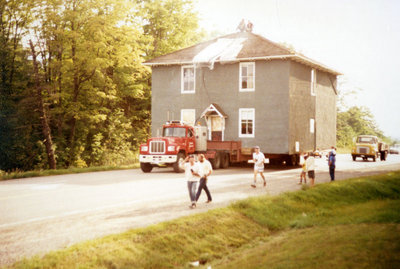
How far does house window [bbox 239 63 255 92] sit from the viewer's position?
3183cm

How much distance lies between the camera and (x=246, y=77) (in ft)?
105

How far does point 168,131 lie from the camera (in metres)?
26.9

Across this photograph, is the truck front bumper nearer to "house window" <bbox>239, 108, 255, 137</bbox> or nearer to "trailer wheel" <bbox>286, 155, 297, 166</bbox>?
"house window" <bbox>239, 108, 255, 137</bbox>

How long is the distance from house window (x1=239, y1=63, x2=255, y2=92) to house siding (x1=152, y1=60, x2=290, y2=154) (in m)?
0.30

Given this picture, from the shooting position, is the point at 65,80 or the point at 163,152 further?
the point at 65,80

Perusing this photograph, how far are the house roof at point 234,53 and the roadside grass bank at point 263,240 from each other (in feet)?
50.5

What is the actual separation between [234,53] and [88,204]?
21.0 meters

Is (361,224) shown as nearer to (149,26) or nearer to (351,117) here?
(149,26)

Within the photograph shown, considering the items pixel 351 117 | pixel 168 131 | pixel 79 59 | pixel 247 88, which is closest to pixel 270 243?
pixel 168 131

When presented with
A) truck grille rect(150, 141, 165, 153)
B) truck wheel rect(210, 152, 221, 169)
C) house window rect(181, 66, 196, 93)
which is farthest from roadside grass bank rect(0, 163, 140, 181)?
house window rect(181, 66, 196, 93)

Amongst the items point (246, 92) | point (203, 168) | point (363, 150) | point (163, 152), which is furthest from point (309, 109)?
point (203, 168)

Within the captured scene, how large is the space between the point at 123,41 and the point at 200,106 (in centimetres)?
1051

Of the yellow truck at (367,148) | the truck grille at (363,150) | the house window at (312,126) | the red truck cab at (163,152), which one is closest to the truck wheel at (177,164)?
the red truck cab at (163,152)

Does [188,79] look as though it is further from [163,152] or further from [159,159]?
[159,159]
